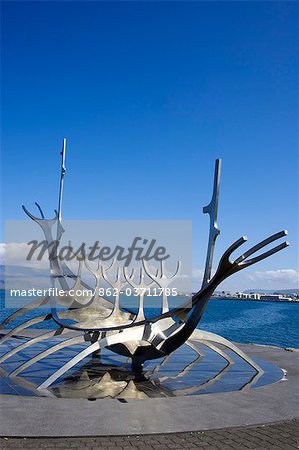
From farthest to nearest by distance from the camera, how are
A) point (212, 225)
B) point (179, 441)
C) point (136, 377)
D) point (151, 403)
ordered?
point (136, 377) < point (212, 225) < point (151, 403) < point (179, 441)

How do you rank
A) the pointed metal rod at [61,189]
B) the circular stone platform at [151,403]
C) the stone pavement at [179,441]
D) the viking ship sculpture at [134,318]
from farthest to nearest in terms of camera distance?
the pointed metal rod at [61,189]
the viking ship sculpture at [134,318]
the circular stone platform at [151,403]
the stone pavement at [179,441]

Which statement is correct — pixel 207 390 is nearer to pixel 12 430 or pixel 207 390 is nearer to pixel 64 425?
pixel 64 425

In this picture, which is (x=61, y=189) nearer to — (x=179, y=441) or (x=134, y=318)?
(x=134, y=318)

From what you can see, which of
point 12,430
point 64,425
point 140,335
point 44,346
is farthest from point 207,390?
point 44,346

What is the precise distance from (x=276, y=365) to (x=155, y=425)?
367 inches

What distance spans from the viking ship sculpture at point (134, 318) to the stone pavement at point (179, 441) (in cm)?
390

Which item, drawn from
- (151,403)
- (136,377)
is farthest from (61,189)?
(151,403)

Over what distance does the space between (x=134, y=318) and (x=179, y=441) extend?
747cm

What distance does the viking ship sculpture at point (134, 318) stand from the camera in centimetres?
1204

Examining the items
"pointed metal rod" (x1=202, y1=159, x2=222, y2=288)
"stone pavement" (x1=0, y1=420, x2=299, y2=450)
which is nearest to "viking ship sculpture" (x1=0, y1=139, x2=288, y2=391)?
"pointed metal rod" (x1=202, y1=159, x2=222, y2=288)

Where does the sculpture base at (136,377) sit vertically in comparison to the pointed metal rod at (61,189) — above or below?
below

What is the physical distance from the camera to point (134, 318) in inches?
603

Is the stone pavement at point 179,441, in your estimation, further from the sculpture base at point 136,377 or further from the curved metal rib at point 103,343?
the curved metal rib at point 103,343

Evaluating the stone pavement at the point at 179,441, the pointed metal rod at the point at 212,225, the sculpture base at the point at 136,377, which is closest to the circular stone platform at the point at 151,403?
the sculpture base at the point at 136,377
